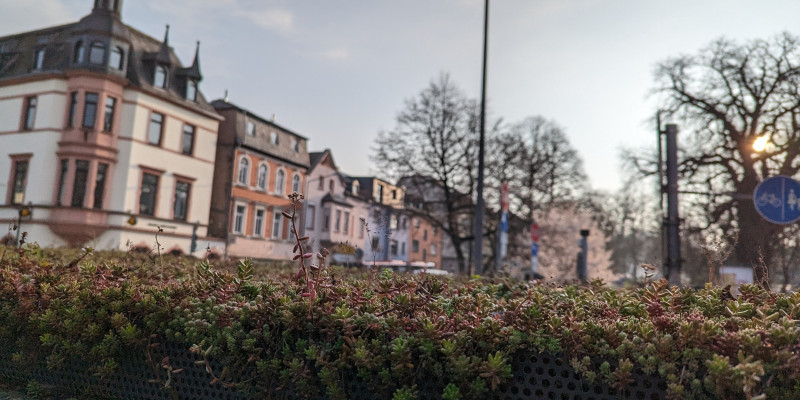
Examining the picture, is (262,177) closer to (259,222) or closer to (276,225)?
(259,222)

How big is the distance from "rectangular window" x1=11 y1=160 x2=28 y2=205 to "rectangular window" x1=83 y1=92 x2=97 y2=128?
4.59 meters

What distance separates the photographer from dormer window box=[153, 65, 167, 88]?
3734 centimetres

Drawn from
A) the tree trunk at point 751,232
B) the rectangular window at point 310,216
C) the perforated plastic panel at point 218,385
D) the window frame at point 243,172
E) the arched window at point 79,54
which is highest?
the arched window at point 79,54

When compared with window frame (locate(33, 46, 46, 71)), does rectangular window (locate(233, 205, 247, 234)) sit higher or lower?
lower

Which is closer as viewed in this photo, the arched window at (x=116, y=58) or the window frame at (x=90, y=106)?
the window frame at (x=90, y=106)

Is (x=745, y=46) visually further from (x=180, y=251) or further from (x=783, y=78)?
(x=180, y=251)

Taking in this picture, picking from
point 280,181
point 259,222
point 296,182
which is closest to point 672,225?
point 259,222

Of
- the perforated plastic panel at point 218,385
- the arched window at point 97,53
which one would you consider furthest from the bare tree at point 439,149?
the perforated plastic panel at point 218,385

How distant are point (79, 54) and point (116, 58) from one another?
186 centimetres

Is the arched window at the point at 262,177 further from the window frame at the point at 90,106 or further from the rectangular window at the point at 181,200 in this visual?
the window frame at the point at 90,106

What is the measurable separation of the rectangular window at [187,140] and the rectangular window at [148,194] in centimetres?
323

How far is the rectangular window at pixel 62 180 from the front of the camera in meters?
33.1

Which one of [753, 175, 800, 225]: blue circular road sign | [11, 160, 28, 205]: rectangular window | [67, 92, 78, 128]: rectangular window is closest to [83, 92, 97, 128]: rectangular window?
[67, 92, 78, 128]: rectangular window

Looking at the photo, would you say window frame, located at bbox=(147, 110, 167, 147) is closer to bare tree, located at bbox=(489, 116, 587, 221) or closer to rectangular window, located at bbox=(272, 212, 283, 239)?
rectangular window, located at bbox=(272, 212, 283, 239)
